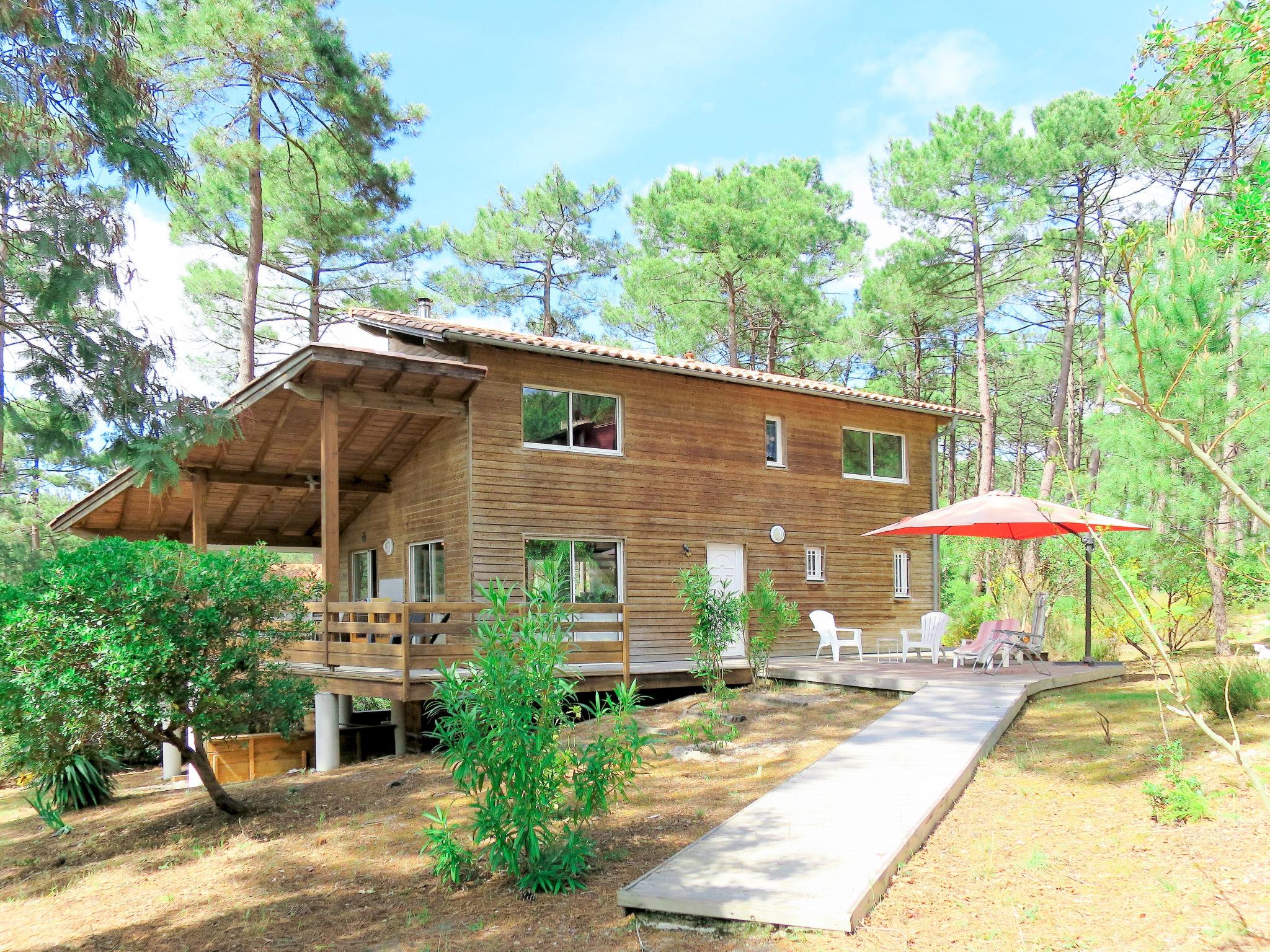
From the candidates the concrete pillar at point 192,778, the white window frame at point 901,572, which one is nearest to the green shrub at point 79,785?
the concrete pillar at point 192,778

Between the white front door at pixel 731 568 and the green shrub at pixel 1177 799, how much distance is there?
347 inches

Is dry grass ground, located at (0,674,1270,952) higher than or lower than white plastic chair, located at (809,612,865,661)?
lower

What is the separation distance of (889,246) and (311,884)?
24.0 meters

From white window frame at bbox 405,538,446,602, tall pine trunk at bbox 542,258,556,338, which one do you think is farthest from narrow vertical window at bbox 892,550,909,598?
tall pine trunk at bbox 542,258,556,338

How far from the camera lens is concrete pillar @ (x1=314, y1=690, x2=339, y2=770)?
10703mm

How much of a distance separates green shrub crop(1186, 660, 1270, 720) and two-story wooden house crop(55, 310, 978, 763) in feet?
20.4

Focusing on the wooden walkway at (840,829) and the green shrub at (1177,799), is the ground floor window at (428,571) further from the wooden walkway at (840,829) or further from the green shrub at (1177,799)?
the green shrub at (1177,799)

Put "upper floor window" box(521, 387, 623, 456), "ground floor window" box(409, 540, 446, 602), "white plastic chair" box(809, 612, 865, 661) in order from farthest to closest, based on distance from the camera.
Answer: "white plastic chair" box(809, 612, 865, 661) → "ground floor window" box(409, 540, 446, 602) → "upper floor window" box(521, 387, 623, 456)

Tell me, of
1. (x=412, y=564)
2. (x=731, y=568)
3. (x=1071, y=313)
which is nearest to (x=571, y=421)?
(x=412, y=564)

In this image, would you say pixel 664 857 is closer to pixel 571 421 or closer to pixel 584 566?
pixel 584 566

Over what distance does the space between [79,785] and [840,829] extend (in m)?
8.41

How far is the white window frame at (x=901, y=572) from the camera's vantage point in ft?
56.1

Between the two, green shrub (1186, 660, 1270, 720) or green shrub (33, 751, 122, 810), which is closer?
green shrub (1186, 660, 1270, 720)

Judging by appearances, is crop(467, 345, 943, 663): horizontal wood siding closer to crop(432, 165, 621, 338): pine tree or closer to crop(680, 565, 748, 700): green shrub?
crop(680, 565, 748, 700): green shrub
